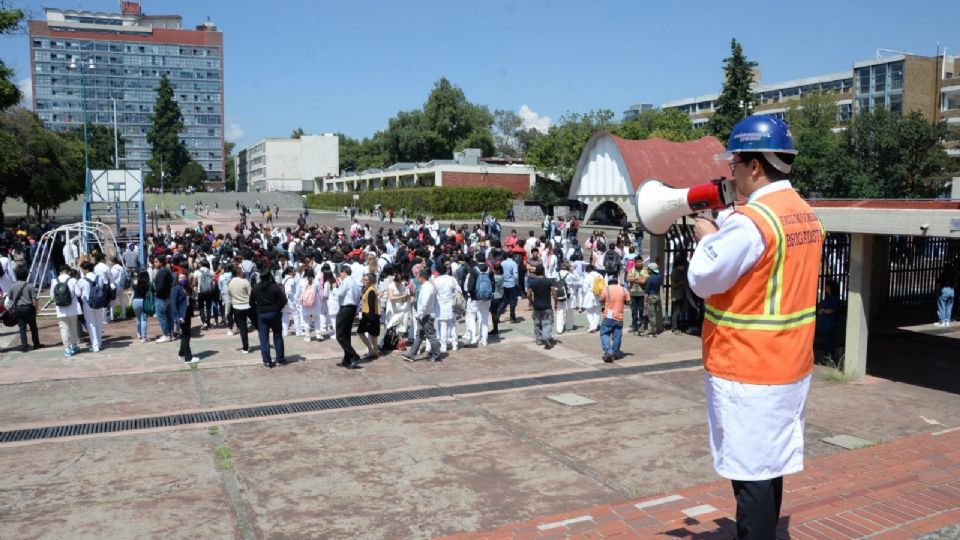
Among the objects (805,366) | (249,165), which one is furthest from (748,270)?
(249,165)

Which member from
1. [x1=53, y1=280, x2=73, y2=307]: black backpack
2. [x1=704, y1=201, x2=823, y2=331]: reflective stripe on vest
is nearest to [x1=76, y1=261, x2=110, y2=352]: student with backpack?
[x1=53, y1=280, x2=73, y2=307]: black backpack

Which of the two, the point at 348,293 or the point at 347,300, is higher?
the point at 348,293

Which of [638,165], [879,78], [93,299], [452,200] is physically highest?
[879,78]

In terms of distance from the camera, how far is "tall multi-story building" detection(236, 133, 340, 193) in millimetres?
105062

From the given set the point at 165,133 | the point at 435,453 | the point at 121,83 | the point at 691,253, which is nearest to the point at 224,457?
the point at 435,453

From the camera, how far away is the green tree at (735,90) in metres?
44.1

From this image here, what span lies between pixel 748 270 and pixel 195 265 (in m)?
14.1

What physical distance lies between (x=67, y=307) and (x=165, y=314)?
5.36ft

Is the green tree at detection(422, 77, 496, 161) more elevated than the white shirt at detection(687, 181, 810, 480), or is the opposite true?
the green tree at detection(422, 77, 496, 161)

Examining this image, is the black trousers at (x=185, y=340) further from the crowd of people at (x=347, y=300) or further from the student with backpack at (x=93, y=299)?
the student with backpack at (x=93, y=299)

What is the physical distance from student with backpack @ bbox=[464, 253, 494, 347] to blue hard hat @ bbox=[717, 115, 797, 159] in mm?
9167

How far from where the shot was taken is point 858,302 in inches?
377

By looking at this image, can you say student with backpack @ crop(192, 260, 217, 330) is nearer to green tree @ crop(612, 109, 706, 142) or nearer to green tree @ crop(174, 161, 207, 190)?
green tree @ crop(612, 109, 706, 142)

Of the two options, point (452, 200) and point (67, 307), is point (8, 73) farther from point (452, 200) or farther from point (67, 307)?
point (452, 200)
